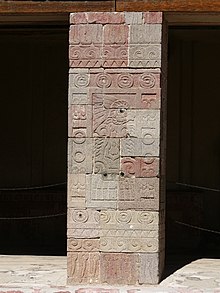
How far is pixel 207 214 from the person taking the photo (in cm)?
1048

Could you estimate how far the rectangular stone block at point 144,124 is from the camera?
6844 millimetres

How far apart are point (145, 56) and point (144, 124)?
0.66m

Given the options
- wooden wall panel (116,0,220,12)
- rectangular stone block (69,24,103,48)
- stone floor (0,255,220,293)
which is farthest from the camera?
rectangular stone block (69,24,103,48)

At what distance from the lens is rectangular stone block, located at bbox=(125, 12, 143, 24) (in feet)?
22.5

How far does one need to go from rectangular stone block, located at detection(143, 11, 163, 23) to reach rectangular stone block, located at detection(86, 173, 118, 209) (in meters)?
1.55

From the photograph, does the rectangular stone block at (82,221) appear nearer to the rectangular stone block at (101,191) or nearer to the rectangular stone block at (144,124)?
the rectangular stone block at (101,191)

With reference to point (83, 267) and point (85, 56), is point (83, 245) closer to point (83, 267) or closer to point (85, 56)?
point (83, 267)

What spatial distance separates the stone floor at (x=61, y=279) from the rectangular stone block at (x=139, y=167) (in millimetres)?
1084

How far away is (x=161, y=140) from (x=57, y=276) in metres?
1.78

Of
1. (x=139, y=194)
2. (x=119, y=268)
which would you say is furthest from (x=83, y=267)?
(x=139, y=194)

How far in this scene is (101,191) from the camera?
686cm

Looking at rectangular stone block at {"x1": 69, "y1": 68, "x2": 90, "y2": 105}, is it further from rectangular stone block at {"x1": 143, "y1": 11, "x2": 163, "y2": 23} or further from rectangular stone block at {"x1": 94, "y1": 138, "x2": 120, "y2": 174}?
rectangular stone block at {"x1": 143, "y1": 11, "x2": 163, "y2": 23}

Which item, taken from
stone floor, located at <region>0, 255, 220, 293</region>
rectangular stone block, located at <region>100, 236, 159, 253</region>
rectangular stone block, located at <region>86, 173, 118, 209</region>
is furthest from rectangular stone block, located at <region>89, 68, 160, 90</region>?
stone floor, located at <region>0, 255, 220, 293</region>

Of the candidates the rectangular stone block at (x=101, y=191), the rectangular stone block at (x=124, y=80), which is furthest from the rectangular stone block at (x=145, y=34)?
the rectangular stone block at (x=101, y=191)
